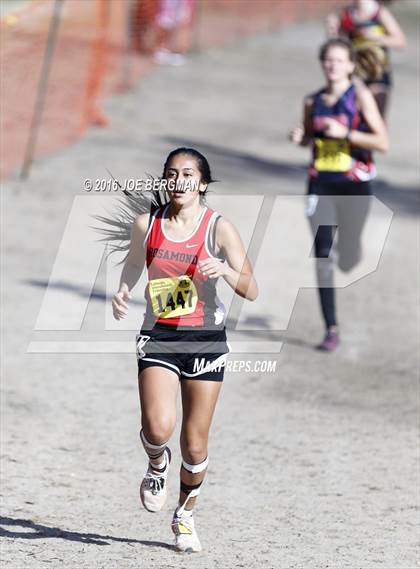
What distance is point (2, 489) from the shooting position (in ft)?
23.7

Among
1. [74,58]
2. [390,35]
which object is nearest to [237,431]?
[390,35]

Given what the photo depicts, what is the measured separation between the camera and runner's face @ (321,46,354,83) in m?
9.35

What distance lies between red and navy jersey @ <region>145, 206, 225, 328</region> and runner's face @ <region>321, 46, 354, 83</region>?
141 inches

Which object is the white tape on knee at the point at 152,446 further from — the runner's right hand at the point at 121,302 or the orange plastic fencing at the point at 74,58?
the orange plastic fencing at the point at 74,58

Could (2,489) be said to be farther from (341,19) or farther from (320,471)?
(341,19)

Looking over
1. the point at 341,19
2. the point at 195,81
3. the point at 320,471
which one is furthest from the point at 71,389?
the point at 195,81

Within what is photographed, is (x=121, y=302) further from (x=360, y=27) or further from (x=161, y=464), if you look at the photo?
(x=360, y=27)

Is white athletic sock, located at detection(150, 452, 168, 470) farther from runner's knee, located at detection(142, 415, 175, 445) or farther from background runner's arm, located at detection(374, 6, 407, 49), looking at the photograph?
background runner's arm, located at detection(374, 6, 407, 49)

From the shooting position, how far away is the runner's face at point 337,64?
30.7 ft

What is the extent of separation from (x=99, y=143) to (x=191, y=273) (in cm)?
1093

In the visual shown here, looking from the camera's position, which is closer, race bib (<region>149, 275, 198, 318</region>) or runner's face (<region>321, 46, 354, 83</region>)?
race bib (<region>149, 275, 198, 318</region>)

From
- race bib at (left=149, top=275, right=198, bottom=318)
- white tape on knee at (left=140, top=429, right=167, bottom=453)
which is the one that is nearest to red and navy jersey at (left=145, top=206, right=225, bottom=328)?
race bib at (left=149, top=275, right=198, bottom=318)

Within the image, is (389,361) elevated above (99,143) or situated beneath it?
elevated above

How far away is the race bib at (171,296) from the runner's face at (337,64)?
3767 mm
